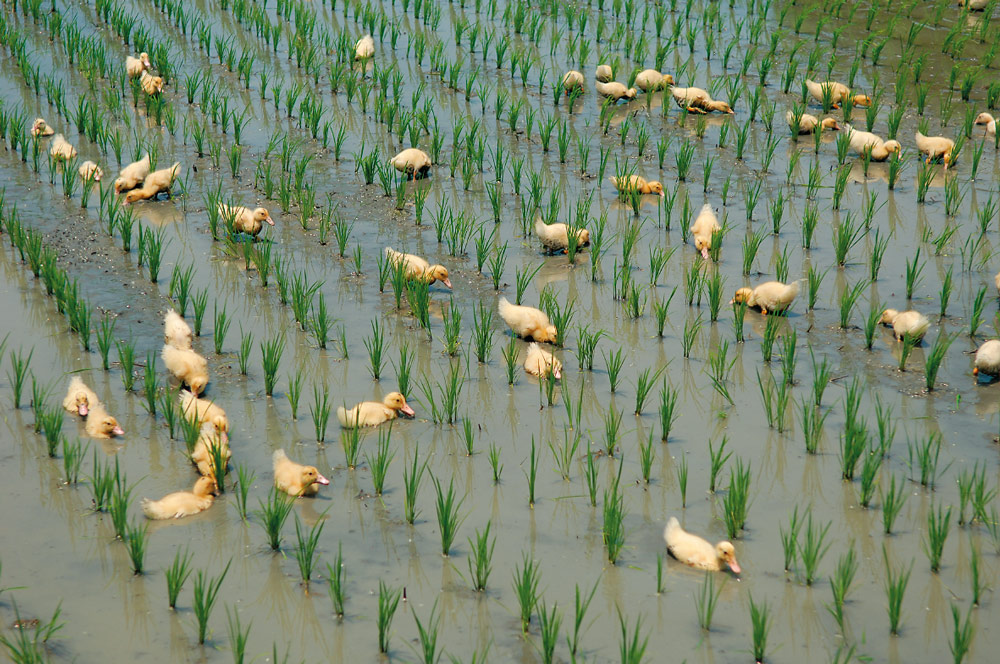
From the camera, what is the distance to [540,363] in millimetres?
6160

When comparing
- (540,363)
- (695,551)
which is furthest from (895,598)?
(540,363)

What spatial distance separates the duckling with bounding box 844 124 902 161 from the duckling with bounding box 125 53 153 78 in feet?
23.6

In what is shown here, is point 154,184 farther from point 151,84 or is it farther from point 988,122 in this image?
point 988,122

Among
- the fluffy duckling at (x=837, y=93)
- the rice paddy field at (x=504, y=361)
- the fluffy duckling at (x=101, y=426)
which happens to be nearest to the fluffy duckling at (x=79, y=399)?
the fluffy duckling at (x=101, y=426)

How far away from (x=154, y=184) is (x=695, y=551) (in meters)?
5.77

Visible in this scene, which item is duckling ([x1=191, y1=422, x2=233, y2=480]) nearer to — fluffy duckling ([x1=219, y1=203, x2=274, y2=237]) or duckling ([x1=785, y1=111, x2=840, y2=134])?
fluffy duckling ([x1=219, y1=203, x2=274, y2=237])

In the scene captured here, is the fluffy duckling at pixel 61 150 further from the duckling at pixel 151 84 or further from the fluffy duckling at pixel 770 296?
the fluffy duckling at pixel 770 296

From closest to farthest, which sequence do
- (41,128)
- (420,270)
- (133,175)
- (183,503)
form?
(183,503) → (420,270) → (133,175) → (41,128)

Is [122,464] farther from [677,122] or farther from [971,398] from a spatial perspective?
[677,122]

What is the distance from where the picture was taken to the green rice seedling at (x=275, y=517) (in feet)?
15.4

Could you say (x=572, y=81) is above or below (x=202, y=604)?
above

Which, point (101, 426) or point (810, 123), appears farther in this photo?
point (810, 123)

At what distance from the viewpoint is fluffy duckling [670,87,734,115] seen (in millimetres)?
10320

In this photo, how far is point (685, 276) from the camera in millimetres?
7512
